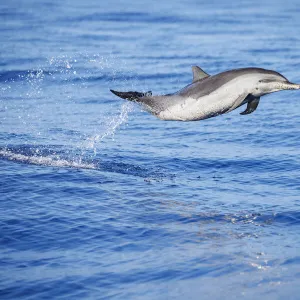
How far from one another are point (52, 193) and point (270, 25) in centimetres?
3370

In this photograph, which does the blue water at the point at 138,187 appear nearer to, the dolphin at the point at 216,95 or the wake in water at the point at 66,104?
the wake in water at the point at 66,104

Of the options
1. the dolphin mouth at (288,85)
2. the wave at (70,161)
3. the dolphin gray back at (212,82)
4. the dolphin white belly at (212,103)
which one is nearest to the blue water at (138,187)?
the wave at (70,161)

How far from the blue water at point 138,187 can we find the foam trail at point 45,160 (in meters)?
0.03

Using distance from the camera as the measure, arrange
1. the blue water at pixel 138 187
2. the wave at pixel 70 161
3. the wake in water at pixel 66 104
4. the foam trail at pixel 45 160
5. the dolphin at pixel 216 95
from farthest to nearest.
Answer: the wake in water at pixel 66 104, the foam trail at pixel 45 160, the wave at pixel 70 161, the dolphin at pixel 216 95, the blue water at pixel 138 187

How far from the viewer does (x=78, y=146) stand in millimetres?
18781

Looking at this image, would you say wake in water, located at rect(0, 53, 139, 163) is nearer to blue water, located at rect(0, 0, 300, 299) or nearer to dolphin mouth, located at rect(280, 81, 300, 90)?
blue water, located at rect(0, 0, 300, 299)

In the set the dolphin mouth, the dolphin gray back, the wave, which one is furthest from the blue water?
the dolphin mouth

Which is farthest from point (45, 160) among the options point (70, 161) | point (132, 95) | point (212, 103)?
point (212, 103)

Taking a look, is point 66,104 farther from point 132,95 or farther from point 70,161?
point 132,95

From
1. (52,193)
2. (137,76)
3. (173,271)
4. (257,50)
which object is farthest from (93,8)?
(173,271)

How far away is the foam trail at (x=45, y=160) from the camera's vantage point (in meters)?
16.9

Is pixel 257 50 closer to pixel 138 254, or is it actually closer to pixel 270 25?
pixel 270 25

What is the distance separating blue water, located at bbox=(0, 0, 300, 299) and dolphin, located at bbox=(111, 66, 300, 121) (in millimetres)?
1987

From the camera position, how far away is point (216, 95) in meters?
12.8
